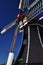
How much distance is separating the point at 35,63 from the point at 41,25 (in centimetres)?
382

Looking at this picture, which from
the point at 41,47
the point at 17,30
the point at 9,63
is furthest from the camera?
the point at 17,30

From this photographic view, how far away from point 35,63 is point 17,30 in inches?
165

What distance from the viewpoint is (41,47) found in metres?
18.9

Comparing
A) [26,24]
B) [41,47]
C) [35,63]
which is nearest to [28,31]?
[26,24]

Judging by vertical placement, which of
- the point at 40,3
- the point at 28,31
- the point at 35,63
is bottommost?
the point at 35,63

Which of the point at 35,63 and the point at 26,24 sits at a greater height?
the point at 26,24

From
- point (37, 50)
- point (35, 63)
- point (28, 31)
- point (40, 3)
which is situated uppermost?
point (40, 3)

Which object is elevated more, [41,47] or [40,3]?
[40,3]

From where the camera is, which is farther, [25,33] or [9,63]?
[25,33]

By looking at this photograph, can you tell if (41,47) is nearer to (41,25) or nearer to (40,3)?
(41,25)

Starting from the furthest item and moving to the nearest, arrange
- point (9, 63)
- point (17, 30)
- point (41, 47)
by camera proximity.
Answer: point (17, 30)
point (41, 47)
point (9, 63)

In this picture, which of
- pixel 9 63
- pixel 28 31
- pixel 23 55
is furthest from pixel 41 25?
pixel 9 63

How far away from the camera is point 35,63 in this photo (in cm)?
1767

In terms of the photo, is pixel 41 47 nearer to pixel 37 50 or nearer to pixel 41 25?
pixel 37 50
